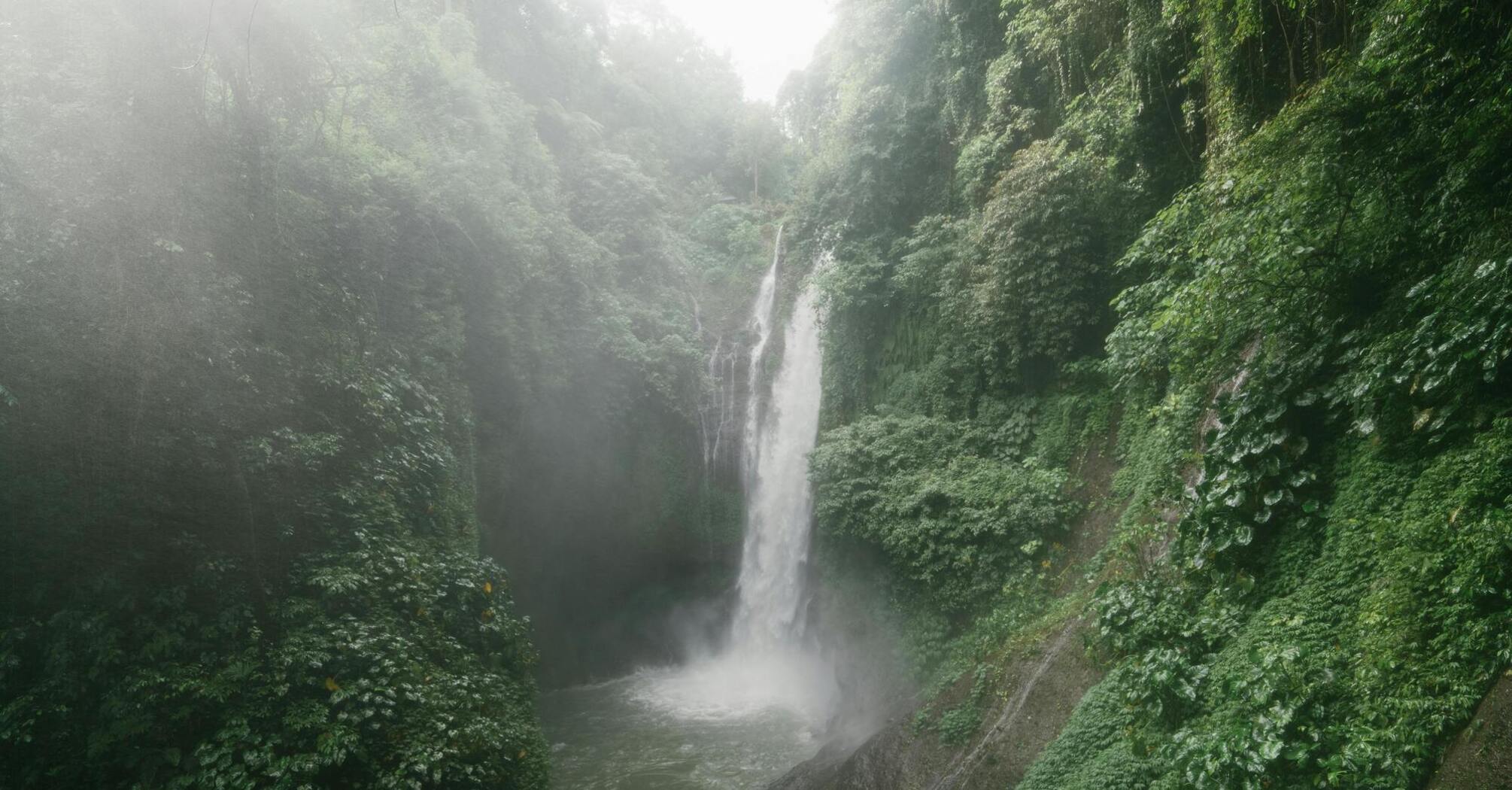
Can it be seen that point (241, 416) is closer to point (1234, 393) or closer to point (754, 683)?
point (1234, 393)

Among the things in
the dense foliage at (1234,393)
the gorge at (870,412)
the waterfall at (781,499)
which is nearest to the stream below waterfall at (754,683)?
the waterfall at (781,499)

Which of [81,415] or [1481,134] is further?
[81,415]

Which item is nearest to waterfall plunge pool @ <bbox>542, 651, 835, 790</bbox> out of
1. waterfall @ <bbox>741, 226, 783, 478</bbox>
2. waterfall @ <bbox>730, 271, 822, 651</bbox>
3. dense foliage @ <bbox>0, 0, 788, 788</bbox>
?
waterfall @ <bbox>730, 271, 822, 651</bbox>

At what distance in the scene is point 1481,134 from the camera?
3865 millimetres

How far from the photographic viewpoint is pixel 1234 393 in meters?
5.68

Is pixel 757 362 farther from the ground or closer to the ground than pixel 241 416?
→ farther from the ground

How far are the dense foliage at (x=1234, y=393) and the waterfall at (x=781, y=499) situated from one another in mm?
4603

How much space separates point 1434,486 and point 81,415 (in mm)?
9093

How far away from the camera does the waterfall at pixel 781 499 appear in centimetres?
1584

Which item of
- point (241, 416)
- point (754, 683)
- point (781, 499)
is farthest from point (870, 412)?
point (241, 416)

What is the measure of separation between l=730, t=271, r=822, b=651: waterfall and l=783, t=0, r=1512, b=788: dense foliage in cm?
460

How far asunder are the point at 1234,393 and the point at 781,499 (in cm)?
1196

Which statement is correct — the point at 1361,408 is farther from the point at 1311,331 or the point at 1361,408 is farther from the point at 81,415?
the point at 81,415

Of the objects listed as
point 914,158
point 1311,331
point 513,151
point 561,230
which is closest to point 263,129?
point 561,230
